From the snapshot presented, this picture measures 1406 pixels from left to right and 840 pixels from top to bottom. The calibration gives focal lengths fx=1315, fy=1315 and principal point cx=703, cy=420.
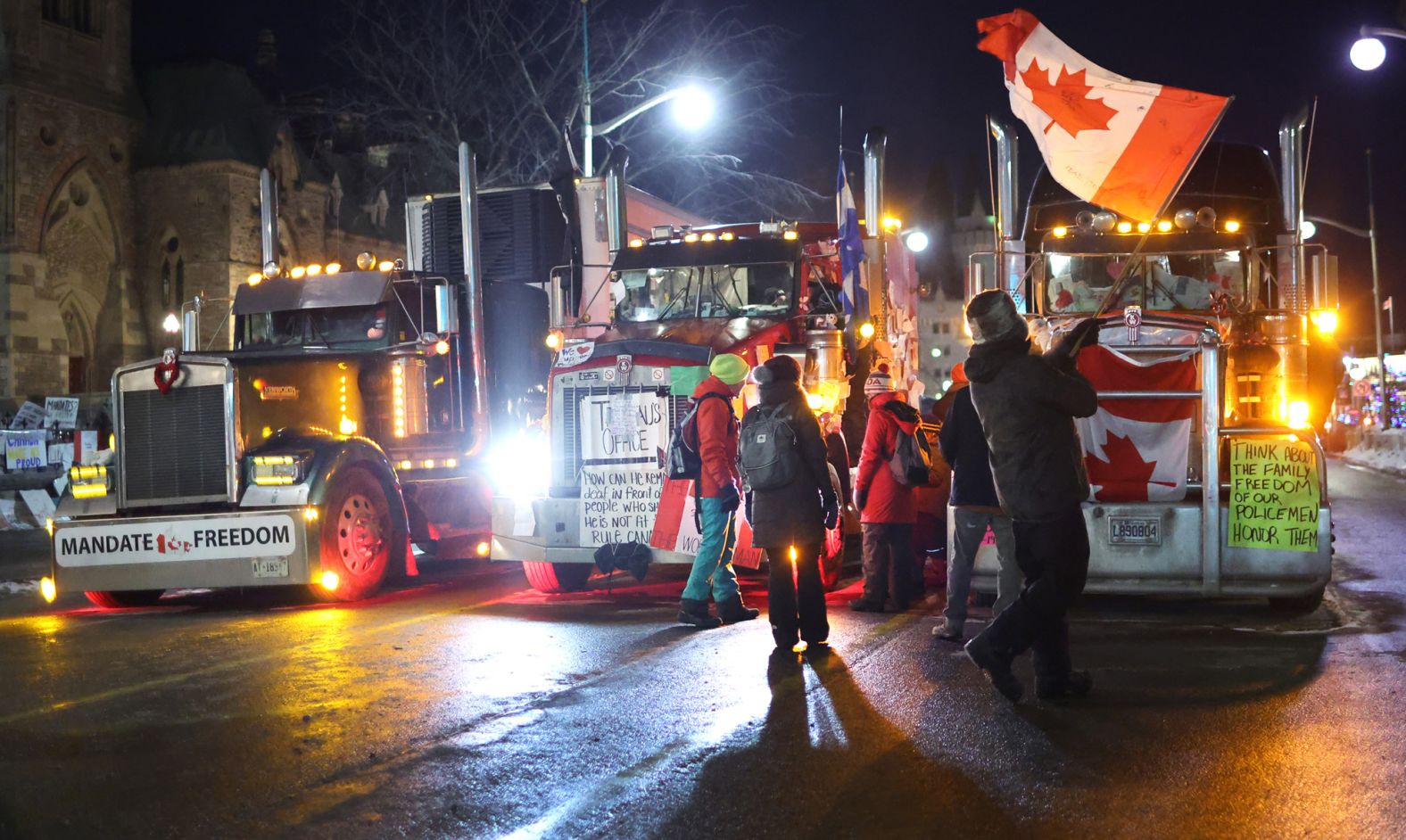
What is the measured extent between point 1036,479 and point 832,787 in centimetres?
207

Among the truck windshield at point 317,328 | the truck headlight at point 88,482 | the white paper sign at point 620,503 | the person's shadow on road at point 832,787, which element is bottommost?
the person's shadow on road at point 832,787

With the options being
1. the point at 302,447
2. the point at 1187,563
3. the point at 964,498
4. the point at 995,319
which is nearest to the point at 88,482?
the point at 302,447

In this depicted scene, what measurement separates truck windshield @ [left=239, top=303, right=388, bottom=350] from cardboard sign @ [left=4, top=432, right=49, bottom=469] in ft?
32.4

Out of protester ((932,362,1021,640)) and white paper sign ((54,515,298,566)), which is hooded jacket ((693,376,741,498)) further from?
white paper sign ((54,515,298,566))

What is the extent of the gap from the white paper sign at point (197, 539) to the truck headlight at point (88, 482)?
55 centimetres

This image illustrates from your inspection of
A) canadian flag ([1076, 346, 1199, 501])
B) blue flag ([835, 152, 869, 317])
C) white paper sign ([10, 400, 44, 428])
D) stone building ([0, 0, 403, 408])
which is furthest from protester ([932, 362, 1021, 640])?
stone building ([0, 0, 403, 408])

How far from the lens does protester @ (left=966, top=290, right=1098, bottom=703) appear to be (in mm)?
6406

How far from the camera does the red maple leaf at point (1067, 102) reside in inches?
368

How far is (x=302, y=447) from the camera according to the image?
11.2m

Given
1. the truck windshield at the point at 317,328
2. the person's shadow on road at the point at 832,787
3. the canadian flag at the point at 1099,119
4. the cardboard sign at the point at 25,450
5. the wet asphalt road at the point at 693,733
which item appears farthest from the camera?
the cardboard sign at the point at 25,450

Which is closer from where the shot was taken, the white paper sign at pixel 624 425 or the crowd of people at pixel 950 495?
the crowd of people at pixel 950 495

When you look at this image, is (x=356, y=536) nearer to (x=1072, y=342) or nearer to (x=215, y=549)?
(x=215, y=549)

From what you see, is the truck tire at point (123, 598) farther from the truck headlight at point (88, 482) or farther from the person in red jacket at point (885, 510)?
the person in red jacket at point (885, 510)

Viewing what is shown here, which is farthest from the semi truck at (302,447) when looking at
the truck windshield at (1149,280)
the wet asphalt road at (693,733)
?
the truck windshield at (1149,280)
